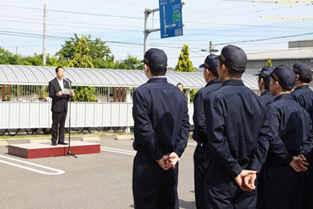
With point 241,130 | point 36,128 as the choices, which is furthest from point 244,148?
point 36,128

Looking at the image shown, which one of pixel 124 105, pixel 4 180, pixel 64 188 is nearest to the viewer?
pixel 64 188

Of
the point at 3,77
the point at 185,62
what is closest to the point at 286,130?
the point at 3,77

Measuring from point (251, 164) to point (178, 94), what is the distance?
4.47 feet

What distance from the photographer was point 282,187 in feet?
15.3

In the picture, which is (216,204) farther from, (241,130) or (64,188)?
(64,188)

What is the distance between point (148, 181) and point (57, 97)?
750 cm

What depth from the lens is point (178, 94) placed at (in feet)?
15.3

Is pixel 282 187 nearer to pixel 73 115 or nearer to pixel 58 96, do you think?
pixel 58 96

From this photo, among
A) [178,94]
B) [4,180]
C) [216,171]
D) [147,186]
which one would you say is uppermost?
[178,94]

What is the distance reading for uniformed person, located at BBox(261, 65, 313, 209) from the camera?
15.3ft

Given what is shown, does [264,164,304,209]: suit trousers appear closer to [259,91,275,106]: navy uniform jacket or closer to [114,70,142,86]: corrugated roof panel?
[259,91,275,106]: navy uniform jacket

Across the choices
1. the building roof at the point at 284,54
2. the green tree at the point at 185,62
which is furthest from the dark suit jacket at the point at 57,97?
the building roof at the point at 284,54

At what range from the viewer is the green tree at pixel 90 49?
6394 centimetres

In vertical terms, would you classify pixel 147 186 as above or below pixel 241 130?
below
